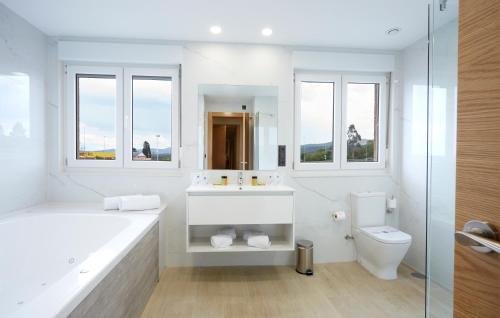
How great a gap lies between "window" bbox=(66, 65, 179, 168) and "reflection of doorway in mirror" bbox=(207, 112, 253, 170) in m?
0.41

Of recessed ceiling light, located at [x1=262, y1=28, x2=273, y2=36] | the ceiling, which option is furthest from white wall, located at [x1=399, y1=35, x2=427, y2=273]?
recessed ceiling light, located at [x1=262, y1=28, x2=273, y2=36]

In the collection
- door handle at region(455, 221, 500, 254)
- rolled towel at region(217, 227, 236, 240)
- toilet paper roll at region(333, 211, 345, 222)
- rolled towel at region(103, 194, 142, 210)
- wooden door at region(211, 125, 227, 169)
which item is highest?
wooden door at region(211, 125, 227, 169)

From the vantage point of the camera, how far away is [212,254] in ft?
8.63

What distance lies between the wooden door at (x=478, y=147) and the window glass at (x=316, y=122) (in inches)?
88.8

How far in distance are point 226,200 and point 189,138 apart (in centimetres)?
81

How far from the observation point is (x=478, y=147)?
526mm

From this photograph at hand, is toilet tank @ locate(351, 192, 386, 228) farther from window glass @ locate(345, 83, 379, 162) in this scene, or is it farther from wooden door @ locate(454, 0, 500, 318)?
wooden door @ locate(454, 0, 500, 318)

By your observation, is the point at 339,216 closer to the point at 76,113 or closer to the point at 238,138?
the point at 238,138

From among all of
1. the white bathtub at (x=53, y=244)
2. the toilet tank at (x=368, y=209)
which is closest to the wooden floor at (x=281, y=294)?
the toilet tank at (x=368, y=209)

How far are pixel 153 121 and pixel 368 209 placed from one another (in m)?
2.50

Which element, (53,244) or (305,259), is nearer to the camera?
(53,244)

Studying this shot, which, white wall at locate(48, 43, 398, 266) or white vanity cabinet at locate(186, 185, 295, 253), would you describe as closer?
white vanity cabinet at locate(186, 185, 295, 253)

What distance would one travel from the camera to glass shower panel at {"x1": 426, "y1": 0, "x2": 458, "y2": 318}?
2.45ft

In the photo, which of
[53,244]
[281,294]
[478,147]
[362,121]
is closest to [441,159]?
[478,147]
